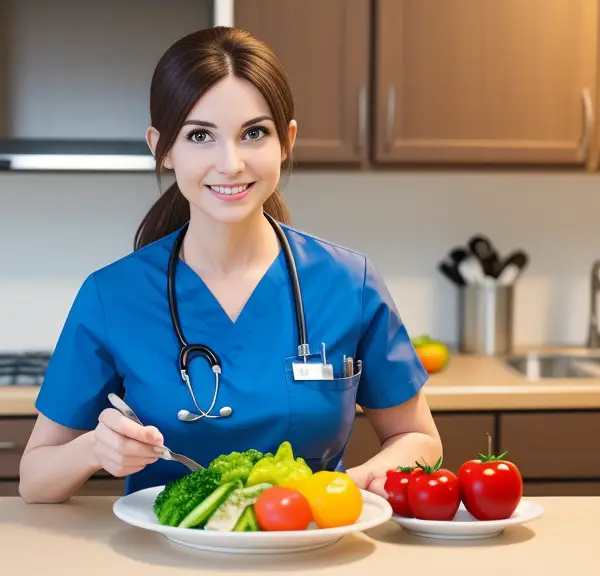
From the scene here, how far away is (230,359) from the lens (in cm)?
165

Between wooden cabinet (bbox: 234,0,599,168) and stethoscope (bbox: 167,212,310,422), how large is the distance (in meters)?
1.07

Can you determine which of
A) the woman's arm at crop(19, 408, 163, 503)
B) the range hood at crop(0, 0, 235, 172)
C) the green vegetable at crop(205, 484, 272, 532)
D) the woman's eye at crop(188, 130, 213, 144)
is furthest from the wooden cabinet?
the green vegetable at crop(205, 484, 272, 532)

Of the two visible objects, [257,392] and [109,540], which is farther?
[257,392]

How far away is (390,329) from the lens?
175 centimetres

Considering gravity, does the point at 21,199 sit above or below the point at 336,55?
below

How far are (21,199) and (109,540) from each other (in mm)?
1916

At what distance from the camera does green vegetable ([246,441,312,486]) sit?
1332mm

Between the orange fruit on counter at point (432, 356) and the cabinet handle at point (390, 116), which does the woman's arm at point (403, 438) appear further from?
the cabinet handle at point (390, 116)

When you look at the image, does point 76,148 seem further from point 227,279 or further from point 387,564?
point 387,564

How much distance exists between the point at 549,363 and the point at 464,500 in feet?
5.94

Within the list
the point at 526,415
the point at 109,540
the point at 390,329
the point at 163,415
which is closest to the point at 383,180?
the point at 526,415

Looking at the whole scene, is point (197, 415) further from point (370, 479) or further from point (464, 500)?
point (464, 500)

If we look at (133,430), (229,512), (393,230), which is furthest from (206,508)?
(393,230)

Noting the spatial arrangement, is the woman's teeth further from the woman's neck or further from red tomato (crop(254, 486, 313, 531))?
red tomato (crop(254, 486, 313, 531))
